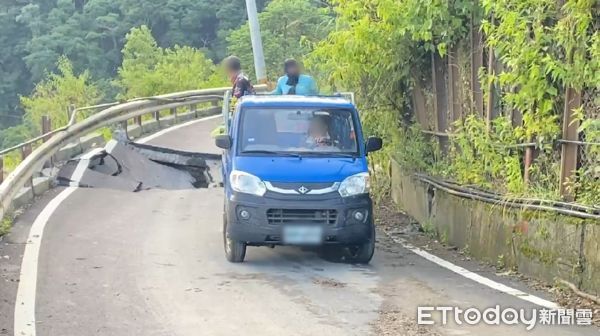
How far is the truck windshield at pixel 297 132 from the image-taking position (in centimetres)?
973

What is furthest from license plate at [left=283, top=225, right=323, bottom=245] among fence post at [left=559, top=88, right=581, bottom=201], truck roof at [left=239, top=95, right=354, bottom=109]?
fence post at [left=559, top=88, right=581, bottom=201]

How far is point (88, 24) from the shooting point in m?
60.9

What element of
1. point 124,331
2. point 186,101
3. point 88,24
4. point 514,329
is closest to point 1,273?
point 124,331

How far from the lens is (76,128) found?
15039 millimetres

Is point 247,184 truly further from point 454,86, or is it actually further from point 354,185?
point 454,86

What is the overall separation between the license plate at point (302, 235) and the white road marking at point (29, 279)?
2649 mm

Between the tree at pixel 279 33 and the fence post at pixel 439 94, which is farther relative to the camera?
the tree at pixel 279 33

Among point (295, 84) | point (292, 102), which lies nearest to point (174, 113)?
point (295, 84)

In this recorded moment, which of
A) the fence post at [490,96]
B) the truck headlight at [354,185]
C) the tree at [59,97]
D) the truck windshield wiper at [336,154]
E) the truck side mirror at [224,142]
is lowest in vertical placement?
the tree at [59,97]

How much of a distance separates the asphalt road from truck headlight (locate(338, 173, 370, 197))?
Answer: 2.76 ft

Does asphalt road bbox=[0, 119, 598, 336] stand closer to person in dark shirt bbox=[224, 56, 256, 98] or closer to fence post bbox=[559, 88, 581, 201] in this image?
fence post bbox=[559, 88, 581, 201]

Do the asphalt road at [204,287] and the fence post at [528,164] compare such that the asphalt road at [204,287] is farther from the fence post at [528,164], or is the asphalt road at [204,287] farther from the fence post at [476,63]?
the fence post at [476,63]

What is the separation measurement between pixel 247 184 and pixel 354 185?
1196mm

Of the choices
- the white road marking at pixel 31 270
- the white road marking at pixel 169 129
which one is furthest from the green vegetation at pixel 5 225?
the white road marking at pixel 169 129
